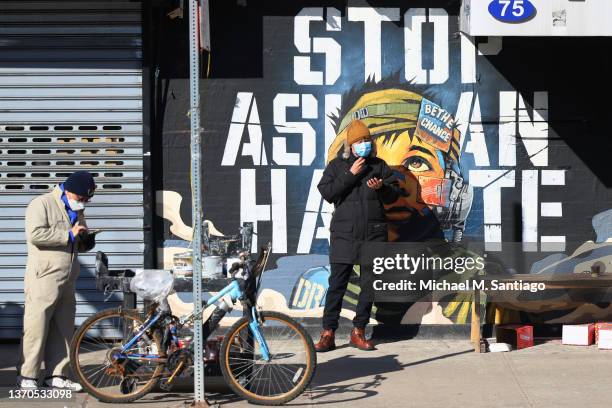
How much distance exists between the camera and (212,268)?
328 inches

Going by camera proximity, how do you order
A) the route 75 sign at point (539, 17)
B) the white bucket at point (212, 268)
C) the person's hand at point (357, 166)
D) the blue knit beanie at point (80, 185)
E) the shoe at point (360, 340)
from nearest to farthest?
the blue knit beanie at point (80, 185) → the white bucket at point (212, 268) → the route 75 sign at point (539, 17) → the person's hand at point (357, 166) → the shoe at point (360, 340)

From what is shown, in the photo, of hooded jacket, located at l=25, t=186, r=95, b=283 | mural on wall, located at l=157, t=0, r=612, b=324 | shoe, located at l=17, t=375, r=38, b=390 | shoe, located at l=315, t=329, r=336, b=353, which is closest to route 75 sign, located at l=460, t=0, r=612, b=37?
mural on wall, located at l=157, t=0, r=612, b=324

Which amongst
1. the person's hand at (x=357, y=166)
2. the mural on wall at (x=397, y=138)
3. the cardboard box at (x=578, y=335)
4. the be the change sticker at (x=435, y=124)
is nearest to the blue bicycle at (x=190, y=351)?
the person's hand at (x=357, y=166)

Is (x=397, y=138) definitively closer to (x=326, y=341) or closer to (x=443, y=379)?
(x=326, y=341)

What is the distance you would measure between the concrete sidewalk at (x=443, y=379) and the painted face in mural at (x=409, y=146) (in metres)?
1.35

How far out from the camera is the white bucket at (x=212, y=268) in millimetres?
8344

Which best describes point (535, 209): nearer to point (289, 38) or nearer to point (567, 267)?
point (567, 267)

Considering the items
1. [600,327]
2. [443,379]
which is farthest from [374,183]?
[600,327]

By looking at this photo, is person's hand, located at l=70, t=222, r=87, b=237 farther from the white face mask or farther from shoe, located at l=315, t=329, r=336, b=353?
shoe, located at l=315, t=329, r=336, b=353

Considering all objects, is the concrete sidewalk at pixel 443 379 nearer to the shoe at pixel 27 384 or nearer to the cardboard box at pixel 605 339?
the cardboard box at pixel 605 339

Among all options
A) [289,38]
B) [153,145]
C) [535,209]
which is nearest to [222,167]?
[153,145]

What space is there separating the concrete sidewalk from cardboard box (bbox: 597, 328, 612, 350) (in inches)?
3.1

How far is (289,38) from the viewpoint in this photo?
10211 mm

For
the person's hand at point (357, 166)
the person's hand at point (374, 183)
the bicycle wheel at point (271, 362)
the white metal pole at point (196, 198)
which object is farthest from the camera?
the person's hand at point (374, 183)
